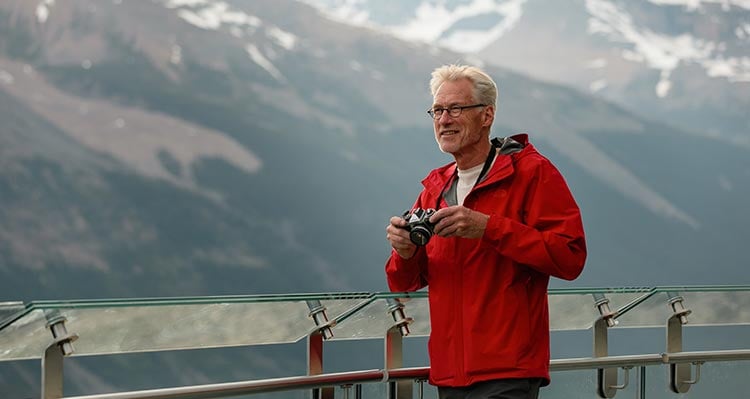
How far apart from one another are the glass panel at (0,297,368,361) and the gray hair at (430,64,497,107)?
2.25ft

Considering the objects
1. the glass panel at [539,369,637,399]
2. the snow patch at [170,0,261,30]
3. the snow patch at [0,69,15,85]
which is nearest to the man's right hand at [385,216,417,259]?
the glass panel at [539,369,637,399]

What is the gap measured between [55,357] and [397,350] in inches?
40.4

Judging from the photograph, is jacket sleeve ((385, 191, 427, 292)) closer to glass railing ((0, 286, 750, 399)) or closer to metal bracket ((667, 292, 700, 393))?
glass railing ((0, 286, 750, 399))

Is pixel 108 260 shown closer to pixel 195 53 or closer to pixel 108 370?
pixel 108 370

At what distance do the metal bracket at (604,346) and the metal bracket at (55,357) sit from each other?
178cm

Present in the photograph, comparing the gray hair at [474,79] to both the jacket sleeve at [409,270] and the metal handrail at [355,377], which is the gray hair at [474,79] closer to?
the jacket sleeve at [409,270]

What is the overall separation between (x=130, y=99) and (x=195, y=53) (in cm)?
295

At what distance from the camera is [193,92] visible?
36250mm

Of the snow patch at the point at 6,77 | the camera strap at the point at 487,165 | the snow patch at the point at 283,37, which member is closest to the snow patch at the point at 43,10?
the snow patch at the point at 6,77

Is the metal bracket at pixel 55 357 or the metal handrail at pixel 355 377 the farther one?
the metal handrail at pixel 355 377

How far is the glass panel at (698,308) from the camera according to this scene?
155 inches

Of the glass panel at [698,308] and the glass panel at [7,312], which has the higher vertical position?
the glass panel at [698,308]

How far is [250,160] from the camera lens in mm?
36656

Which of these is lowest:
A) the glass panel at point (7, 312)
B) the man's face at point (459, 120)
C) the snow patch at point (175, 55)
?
the glass panel at point (7, 312)
